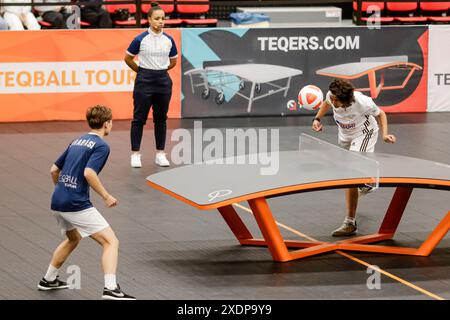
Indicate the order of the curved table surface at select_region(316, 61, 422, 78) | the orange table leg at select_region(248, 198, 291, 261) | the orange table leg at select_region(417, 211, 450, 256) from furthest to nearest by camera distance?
1. the curved table surface at select_region(316, 61, 422, 78)
2. the orange table leg at select_region(417, 211, 450, 256)
3. the orange table leg at select_region(248, 198, 291, 261)

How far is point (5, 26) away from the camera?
1611 centimetres

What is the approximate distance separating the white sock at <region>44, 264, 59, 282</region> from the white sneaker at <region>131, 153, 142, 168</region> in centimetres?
484

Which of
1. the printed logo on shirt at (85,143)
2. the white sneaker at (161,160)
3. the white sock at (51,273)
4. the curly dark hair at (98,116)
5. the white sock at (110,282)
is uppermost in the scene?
the curly dark hair at (98,116)

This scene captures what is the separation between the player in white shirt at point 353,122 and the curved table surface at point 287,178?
0.45m

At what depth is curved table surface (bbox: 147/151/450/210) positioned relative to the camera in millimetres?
9000

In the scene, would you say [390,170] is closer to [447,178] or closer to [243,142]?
[447,178]

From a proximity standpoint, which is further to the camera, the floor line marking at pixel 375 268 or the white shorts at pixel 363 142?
the white shorts at pixel 363 142

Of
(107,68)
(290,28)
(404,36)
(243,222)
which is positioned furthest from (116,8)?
(243,222)

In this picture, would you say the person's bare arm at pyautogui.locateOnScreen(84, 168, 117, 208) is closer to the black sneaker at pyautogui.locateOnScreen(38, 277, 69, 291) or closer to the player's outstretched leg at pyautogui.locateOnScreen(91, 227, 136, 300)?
the player's outstretched leg at pyautogui.locateOnScreen(91, 227, 136, 300)

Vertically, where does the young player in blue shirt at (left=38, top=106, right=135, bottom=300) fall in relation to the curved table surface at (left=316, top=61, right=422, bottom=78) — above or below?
above

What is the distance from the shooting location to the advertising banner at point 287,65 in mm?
16547

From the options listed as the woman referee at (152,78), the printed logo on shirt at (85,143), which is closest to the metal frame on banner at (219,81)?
the woman referee at (152,78)

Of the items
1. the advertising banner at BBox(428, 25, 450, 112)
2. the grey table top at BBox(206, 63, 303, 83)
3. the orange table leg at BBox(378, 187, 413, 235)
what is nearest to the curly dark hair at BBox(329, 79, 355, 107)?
the orange table leg at BBox(378, 187, 413, 235)

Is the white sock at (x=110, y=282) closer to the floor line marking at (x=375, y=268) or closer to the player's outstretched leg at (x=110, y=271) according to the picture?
the player's outstretched leg at (x=110, y=271)
